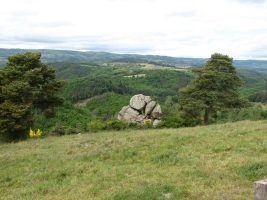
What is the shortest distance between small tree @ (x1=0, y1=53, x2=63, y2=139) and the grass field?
1227 cm

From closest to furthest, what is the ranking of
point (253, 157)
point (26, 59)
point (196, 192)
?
point (196, 192) → point (253, 157) → point (26, 59)

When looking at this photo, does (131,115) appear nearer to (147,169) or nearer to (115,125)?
(115,125)

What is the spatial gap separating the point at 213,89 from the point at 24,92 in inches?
796

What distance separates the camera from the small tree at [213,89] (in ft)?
134

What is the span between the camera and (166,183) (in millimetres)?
11625

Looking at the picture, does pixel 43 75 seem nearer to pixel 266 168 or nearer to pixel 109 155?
pixel 109 155

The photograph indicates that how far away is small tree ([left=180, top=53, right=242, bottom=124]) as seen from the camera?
A: 134 ft

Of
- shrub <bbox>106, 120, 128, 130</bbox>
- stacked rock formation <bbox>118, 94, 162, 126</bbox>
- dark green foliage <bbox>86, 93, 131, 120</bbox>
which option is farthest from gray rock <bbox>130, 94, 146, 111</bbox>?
dark green foliage <bbox>86, 93, 131, 120</bbox>

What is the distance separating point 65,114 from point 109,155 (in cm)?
10440

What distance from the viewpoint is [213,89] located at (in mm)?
42000

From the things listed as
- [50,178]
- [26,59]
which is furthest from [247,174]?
[26,59]

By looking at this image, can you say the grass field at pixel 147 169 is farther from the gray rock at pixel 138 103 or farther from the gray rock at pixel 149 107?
the gray rock at pixel 138 103

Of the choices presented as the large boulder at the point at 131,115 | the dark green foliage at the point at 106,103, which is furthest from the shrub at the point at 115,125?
the dark green foliage at the point at 106,103

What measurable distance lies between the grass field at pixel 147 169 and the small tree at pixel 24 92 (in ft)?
40.2
